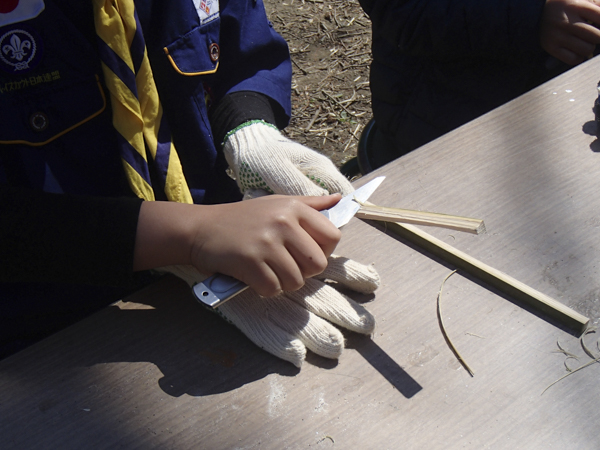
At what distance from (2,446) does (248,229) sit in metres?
0.41

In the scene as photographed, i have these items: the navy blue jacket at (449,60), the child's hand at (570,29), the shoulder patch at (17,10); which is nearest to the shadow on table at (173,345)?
the shoulder patch at (17,10)

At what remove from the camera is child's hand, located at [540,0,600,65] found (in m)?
1.21

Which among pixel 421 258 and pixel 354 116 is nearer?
pixel 421 258

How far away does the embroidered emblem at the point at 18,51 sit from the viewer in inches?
29.3

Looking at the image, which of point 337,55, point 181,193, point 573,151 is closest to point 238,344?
point 181,193

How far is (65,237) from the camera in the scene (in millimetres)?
715

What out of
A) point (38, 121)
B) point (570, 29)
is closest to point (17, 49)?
point (38, 121)

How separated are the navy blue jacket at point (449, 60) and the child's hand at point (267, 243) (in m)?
0.77

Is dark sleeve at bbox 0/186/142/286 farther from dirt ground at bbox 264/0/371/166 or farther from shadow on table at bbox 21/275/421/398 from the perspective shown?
dirt ground at bbox 264/0/371/166

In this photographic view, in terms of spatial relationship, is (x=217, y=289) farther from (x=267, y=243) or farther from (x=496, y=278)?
(x=496, y=278)

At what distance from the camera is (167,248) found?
2.40ft

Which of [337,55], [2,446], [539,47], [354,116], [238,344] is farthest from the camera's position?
[337,55]

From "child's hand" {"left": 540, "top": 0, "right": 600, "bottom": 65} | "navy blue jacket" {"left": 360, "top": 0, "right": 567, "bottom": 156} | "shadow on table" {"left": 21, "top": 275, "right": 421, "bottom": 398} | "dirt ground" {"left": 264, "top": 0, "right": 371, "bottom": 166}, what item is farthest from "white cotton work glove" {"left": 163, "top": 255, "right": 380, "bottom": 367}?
"dirt ground" {"left": 264, "top": 0, "right": 371, "bottom": 166}

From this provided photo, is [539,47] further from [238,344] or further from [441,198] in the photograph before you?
[238,344]
